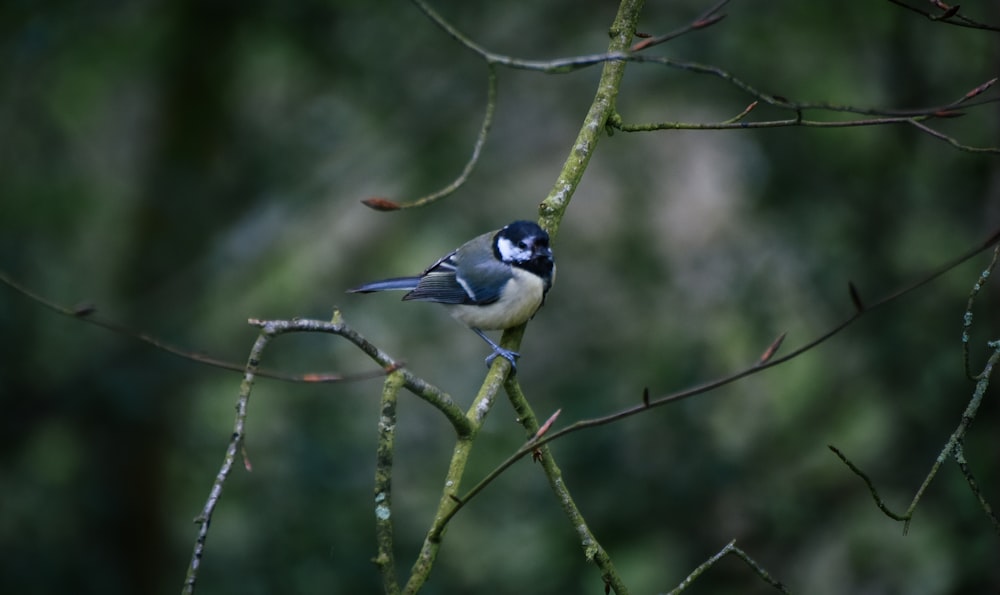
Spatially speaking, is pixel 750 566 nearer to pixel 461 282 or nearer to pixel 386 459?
pixel 386 459

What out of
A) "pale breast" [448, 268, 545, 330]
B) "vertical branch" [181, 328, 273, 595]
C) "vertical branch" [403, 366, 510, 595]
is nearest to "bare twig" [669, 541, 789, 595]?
"vertical branch" [403, 366, 510, 595]

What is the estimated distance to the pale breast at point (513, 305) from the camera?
353 centimetres

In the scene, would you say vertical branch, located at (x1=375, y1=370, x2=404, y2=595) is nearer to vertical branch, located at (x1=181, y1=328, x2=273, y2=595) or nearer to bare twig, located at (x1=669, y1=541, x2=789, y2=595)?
vertical branch, located at (x1=181, y1=328, x2=273, y2=595)

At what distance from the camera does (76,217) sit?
6.27 m

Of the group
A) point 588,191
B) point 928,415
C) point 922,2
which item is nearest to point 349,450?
point 588,191

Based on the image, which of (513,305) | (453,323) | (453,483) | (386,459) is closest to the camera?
(386,459)

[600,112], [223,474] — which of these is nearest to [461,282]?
[600,112]

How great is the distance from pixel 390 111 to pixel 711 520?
9.93ft

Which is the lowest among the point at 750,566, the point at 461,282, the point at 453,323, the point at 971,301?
the point at 750,566

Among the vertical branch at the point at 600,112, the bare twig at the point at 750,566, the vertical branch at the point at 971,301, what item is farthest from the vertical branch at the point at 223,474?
the vertical branch at the point at 971,301

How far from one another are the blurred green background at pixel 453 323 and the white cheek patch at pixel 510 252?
5.13 feet

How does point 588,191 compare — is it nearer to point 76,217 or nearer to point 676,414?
point 676,414

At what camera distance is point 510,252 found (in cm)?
380

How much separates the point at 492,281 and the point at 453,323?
247cm
